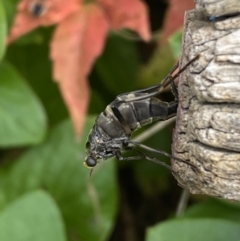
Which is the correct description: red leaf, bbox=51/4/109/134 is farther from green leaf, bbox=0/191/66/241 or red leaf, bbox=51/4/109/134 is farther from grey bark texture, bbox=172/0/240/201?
grey bark texture, bbox=172/0/240/201

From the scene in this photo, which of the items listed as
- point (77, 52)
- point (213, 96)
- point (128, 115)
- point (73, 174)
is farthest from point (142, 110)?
point (73, 174)

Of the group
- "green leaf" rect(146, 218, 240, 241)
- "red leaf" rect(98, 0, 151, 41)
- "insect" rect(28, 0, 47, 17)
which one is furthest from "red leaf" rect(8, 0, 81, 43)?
"green leaf" rect(146, 218, 240, 241)

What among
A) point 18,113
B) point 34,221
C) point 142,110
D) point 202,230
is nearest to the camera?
point 142,110

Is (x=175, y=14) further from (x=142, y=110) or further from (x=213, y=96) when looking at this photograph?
(x=213, y=96)

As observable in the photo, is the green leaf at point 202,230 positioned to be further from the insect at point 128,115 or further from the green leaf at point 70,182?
the green leaf at point 70,182

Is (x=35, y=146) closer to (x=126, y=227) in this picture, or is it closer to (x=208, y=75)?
(x=126, y=227)

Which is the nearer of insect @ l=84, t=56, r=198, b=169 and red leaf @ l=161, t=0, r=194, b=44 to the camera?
insect @ l=84, t=56, r=198, b=169

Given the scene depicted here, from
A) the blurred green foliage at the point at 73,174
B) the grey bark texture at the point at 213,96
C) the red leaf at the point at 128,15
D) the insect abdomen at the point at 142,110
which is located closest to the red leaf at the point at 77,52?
the red leaf at the point at 128,15
